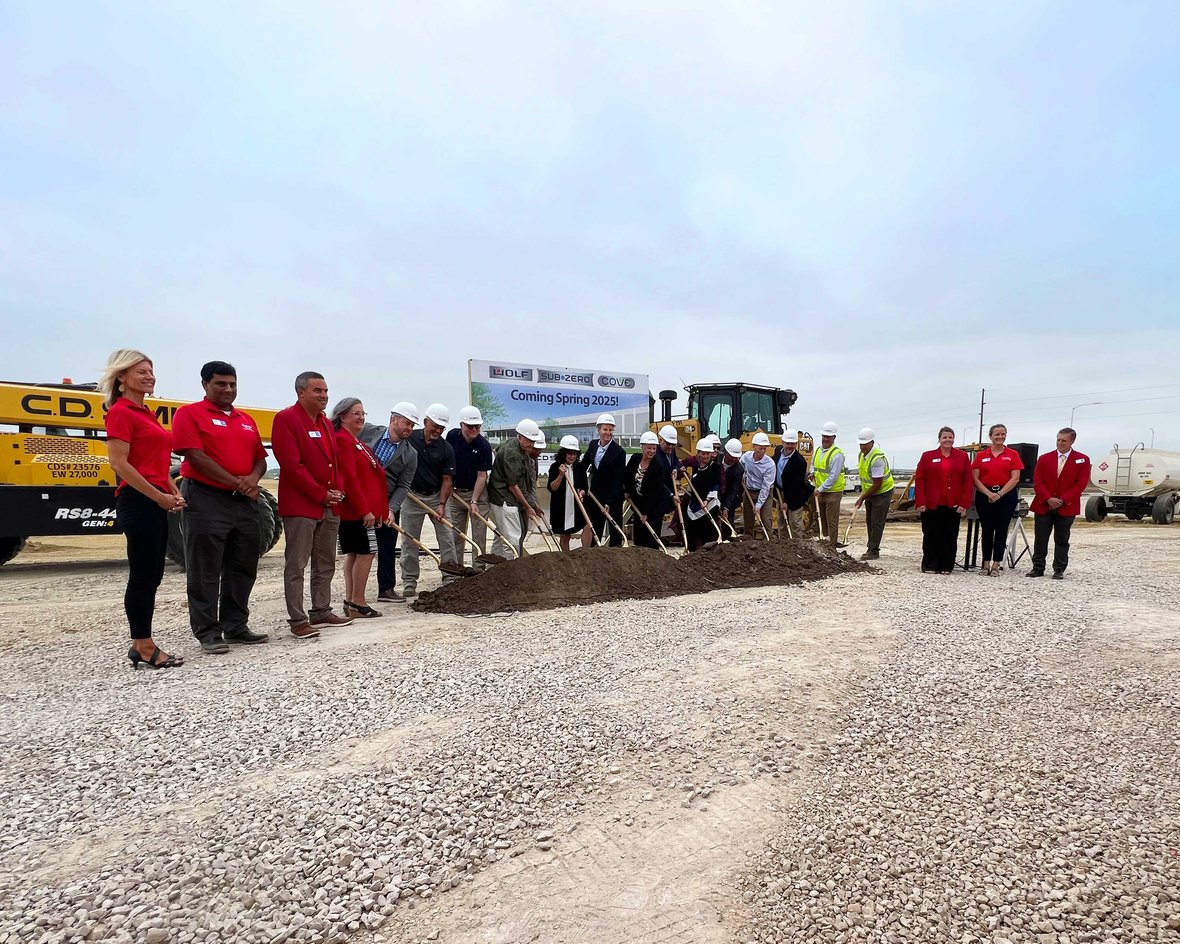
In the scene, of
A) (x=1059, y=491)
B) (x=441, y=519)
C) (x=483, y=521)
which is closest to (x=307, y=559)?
(x=441, y=519)

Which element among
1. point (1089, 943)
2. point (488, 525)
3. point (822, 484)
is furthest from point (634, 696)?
point (822, 484)

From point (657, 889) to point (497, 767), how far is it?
808 mm

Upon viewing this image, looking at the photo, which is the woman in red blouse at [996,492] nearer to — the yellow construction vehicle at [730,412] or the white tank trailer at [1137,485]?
the yellow construction vehicle at [730,412]

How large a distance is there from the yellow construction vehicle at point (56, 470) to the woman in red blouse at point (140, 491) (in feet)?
13.9

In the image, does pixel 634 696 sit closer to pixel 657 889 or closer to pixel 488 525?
pixel 657 889

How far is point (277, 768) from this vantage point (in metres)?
2.56

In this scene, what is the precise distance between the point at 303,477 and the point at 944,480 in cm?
666

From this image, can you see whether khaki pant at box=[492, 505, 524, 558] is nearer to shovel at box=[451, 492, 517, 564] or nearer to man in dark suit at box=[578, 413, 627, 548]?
shovel at box=[451, 492, 517, 564]

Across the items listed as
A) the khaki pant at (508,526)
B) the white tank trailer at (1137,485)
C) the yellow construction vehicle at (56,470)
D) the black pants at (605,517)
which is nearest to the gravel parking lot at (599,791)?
the khaki pant at (508,526)

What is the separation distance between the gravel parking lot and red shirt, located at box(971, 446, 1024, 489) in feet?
11.9

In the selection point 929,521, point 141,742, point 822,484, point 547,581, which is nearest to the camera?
point 141,742

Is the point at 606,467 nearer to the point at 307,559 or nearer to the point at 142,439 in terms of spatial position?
the point at 307,559

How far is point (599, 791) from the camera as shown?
2.43 m

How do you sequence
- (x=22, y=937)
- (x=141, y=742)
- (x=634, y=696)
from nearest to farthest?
(x=22, y=937) < (x=141, y=742) < (x=634, y=696)
